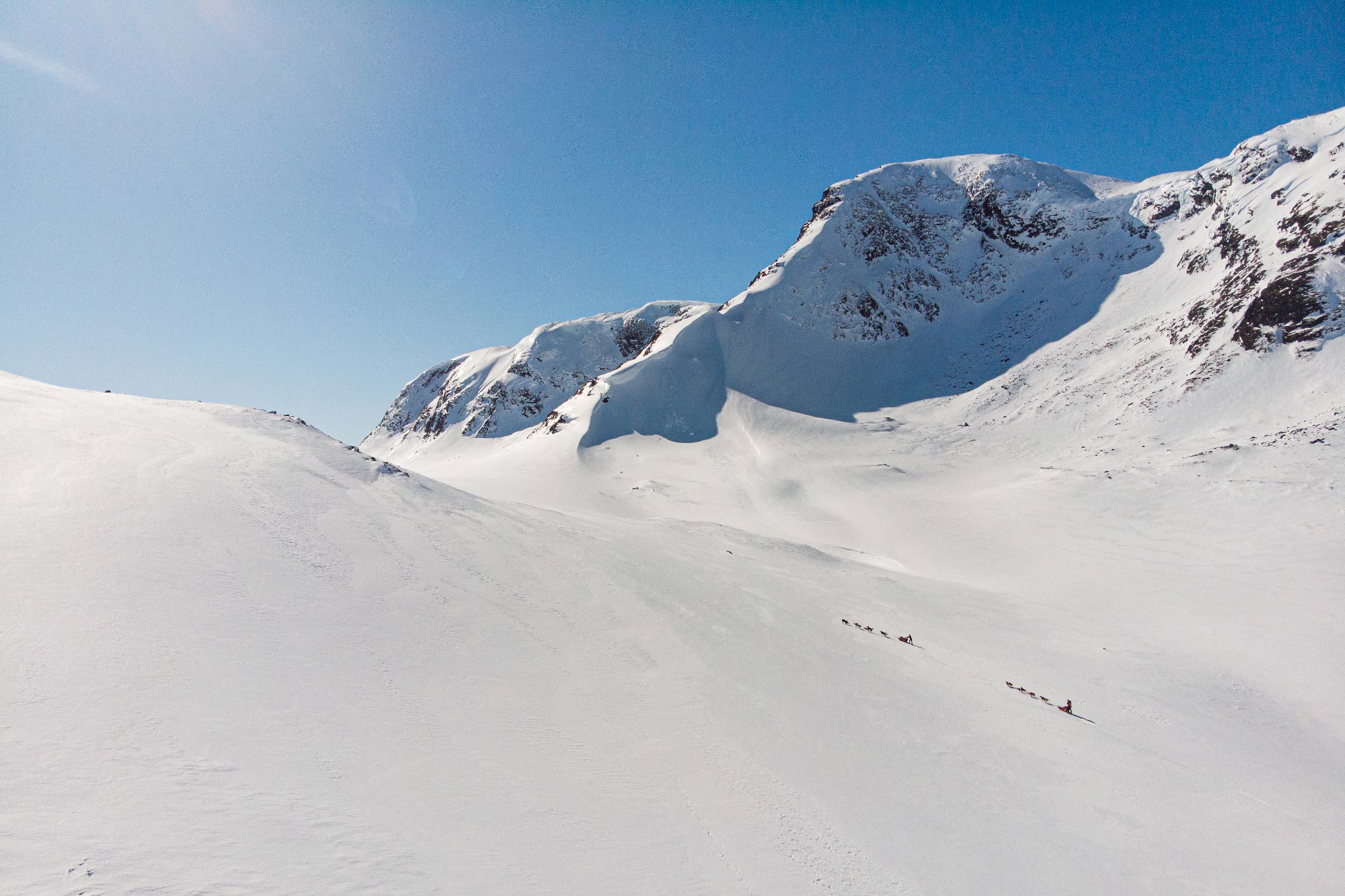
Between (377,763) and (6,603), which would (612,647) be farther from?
(6,603)

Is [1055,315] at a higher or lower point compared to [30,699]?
higher

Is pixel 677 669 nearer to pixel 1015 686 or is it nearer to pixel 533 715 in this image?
pixel 533 715

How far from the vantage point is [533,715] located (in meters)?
7.90

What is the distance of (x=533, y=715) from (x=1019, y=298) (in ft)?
252

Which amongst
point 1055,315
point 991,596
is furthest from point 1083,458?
point 1055,315

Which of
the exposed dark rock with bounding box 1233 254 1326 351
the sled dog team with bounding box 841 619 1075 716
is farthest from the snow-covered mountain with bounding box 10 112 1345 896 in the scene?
the sled dog team with bounding box 841 619 1075 716

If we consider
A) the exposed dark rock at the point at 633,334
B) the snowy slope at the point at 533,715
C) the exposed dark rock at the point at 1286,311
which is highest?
the exposed dark rock at the point at 633,334

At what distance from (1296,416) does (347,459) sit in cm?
4629

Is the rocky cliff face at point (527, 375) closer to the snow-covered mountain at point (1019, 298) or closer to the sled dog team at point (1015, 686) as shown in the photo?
the snow-covered mountain at point (1019, 298)

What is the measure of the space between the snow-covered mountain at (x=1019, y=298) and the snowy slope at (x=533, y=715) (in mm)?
30443

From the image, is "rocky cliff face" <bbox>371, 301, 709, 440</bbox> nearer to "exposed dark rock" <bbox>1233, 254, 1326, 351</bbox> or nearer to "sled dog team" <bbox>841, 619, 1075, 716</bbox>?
"exposed dark rock" <bbox>1233, 254, 1326, 351</bbox>

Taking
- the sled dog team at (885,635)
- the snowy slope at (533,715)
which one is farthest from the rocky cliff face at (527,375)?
the sled dog team at (885,635)

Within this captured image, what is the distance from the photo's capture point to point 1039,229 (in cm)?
7231

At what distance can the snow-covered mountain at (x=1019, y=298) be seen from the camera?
1512 inches
